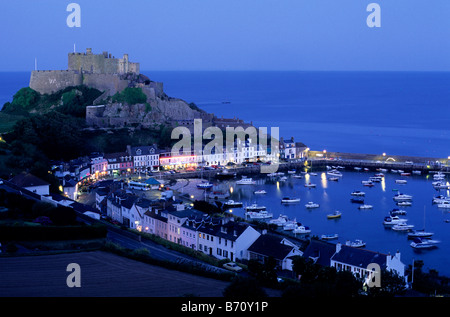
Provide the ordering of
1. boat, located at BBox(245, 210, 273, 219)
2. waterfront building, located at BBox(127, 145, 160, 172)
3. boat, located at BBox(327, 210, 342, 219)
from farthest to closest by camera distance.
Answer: waterfront building, located at BBox(127, 145, 160, 172)
boat, located at BBox(327, 210, 342, 219)
boat, located at BBox(245, 210, 273, 219)

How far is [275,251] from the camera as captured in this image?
13.1 m

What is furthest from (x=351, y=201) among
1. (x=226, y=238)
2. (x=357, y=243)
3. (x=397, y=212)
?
(x=226, y=238)

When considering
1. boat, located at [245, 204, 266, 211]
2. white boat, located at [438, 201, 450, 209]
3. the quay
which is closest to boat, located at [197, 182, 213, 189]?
the quay

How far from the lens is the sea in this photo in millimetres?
18031

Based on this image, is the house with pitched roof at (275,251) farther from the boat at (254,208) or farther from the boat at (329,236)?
the boat at (254,208)

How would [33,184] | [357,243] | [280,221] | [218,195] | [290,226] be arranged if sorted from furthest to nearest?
1. [218,195]
2. [280,221]
3. [290,226]
4. [33,184]
5. [357,243]

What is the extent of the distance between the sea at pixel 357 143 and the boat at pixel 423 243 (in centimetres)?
19

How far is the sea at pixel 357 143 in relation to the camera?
59.2 feet

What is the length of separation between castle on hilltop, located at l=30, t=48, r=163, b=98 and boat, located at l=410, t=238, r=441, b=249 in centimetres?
1840

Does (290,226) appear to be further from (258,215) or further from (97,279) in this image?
(97,279)

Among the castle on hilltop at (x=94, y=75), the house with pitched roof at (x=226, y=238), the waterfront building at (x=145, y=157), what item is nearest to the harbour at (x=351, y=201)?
the waterfront building at (x=145, y=157)

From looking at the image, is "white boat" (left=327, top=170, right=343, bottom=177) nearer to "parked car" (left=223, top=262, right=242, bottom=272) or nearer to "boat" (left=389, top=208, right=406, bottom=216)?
"boat" (left=389, top=208, right=406, bottom=216)

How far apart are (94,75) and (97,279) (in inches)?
921

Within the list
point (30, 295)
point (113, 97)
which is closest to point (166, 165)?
point (113, 97)
